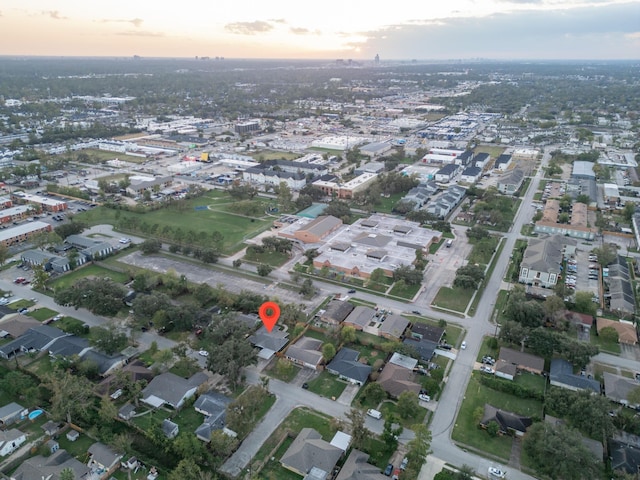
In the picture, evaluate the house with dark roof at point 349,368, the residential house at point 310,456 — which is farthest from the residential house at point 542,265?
the residential house at point 310,456

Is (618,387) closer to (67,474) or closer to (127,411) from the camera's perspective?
(127,411)

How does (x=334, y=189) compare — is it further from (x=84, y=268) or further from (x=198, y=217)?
(x=84, y=268)

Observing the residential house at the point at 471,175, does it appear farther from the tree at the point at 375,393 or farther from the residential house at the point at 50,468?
the residential house at the point at 50,468

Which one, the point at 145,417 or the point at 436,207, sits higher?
the point at 436,207

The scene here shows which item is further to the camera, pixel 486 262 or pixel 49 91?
pixel 49 91

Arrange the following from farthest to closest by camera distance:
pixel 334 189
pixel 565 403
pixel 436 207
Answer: pixel 334 189, pixel 436 207, pixel 565 403

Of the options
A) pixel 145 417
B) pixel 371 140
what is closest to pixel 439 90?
pixel 371 140
